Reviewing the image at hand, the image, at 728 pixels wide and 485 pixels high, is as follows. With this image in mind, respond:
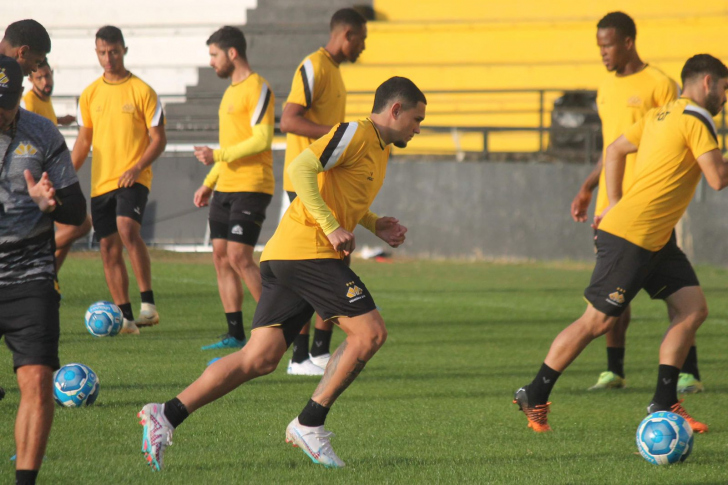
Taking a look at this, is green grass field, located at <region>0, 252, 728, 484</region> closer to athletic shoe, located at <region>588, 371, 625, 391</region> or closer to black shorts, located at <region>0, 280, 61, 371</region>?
athletic shoe, located at <region>588, 371, 625, 391</region>

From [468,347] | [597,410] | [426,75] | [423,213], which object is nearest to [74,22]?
[426,75]

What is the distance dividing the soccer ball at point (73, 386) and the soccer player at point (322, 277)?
52.8 inches

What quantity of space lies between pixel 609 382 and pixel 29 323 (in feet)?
14.3

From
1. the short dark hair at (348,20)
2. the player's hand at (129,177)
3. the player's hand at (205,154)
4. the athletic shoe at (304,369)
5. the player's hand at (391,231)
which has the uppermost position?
the short dark hair at (348,20)

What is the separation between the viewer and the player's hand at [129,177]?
8.90 m

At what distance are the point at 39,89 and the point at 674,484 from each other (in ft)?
24.7

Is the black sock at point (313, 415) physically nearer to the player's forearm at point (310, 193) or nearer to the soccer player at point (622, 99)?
the player's forearm at point (310, 193)

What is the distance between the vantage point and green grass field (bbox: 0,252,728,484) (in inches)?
191

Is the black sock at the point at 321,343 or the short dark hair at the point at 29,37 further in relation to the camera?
the black sock at the point at 321,343

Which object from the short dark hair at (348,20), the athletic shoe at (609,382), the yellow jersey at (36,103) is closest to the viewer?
the athletic shoe at (609,382)

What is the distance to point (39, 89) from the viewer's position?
33.4 feet

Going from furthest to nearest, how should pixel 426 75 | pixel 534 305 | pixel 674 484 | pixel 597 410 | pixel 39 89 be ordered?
pixel 426 75, pixel 534 305, pixel 39 89, pixel 597 410, pixel 674 484

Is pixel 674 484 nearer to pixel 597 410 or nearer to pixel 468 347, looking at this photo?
pixel 597 410

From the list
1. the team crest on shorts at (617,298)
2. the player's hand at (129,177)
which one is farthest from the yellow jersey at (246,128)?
the team crest on shorts at (617,298)
